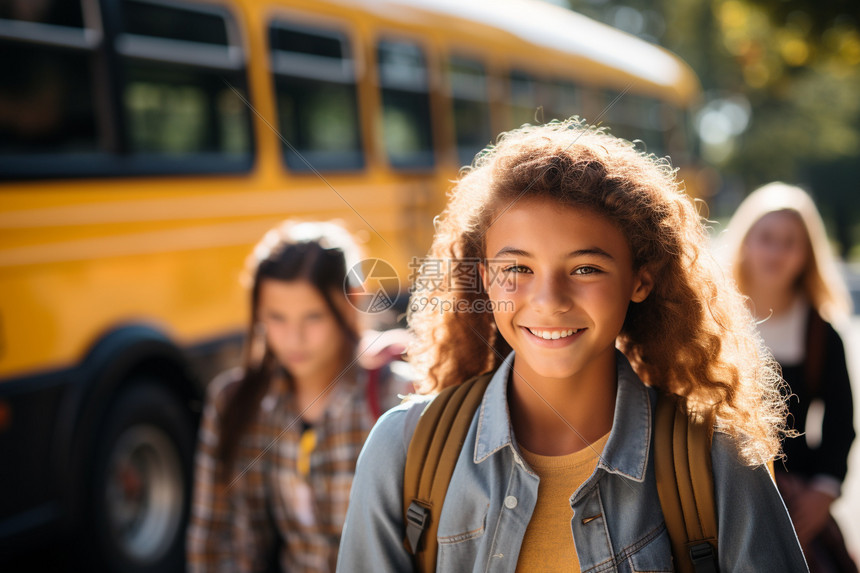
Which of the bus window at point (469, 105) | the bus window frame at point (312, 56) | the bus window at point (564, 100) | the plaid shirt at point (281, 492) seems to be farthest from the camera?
the bus window at point (564, 100)

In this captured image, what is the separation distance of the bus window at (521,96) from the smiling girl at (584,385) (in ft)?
20.7

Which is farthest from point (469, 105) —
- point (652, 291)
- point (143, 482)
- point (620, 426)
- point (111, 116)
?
point (620, 426)

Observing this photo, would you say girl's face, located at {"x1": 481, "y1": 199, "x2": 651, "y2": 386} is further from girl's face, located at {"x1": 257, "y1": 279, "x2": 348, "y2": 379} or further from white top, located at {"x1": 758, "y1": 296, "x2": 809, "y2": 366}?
white top, located at {"x1": 758, "y1": 296, "x2": 809, "y2": 366}

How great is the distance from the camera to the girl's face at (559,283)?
1693mm

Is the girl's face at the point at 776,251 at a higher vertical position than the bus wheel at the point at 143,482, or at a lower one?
higher

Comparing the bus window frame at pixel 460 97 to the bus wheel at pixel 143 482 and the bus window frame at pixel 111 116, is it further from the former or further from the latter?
the bus wheel at pixel 143 482

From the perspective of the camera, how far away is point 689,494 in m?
1.55

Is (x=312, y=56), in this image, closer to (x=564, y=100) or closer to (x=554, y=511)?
(x=564, y=100)

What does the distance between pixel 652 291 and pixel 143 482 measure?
137 inches

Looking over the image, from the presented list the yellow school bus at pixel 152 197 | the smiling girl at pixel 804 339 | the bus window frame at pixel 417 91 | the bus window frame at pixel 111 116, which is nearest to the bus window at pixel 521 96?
the bus window frame at pixel 417 91

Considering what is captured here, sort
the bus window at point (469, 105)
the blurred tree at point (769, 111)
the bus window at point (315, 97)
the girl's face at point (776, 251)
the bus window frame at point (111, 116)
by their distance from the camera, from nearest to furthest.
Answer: the girl's face at point (776, 251), the bus window frame at point (111, 116), the bus window at point (315, 97), the bus window at point (469, 105), the blurred tree at point (769, 111)

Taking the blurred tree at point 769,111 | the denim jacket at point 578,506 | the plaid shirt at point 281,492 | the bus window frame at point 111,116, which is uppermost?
the blurred tree at point 769,111

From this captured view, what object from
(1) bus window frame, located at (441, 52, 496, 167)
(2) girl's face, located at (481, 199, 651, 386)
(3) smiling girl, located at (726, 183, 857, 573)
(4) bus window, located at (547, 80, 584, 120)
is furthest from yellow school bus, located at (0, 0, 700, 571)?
(3) smiling girl, located at (726, 183, 857, 573)

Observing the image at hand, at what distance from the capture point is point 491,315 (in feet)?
6.65
